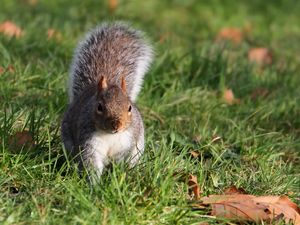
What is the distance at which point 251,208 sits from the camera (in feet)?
10.5

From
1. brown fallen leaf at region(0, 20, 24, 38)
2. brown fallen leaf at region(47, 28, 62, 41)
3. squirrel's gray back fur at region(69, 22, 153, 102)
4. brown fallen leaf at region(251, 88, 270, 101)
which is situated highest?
squirrel's gray back fur at region(69, 22, 153, 102)

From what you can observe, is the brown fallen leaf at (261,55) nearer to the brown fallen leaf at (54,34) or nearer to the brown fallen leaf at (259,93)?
the brown fallen leaf at (259,93)

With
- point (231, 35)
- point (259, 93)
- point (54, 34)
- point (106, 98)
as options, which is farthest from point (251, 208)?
point (231, 35)

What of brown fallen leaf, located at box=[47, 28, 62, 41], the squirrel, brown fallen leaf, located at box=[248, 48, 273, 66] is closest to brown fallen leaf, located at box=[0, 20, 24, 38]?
brown fallen leaf, located at box=[47, 28, 62, 41]

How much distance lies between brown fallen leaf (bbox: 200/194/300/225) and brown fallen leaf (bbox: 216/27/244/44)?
3.14 m

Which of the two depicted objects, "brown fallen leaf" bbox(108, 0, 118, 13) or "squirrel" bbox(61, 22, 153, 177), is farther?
"brown fallen leaf" bbox(108, 0, 118, 13)

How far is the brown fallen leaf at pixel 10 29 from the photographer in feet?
16.9

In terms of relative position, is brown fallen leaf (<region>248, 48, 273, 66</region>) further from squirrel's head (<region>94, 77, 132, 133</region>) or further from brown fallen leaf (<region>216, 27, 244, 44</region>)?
squirrel's head (<region>94, 77, 132, 133</region>)

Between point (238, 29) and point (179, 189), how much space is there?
11.9 ft

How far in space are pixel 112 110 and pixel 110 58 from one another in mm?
689

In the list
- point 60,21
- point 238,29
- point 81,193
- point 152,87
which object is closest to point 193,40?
point 238,29

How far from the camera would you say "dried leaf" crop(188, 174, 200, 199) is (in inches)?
131

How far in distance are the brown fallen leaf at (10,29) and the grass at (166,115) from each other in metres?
0.05

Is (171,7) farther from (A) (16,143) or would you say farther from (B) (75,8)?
(A) (16,143)
